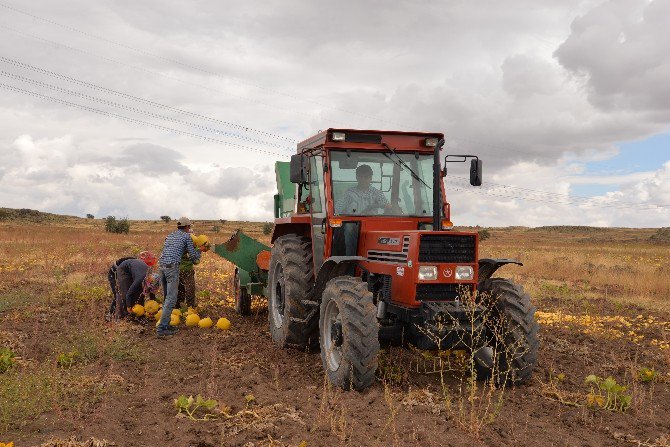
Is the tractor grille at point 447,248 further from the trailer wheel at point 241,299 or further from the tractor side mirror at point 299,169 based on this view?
the trailer wheel at point 241,299

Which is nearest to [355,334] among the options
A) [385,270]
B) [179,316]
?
[385,270]

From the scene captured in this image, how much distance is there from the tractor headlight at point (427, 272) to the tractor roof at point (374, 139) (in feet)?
5.80

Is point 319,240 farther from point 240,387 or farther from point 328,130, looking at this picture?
point 240,387

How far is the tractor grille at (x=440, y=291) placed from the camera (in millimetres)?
5820

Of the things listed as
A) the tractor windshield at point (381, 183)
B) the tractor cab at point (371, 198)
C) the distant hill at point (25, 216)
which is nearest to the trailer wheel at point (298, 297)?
the tractor cab at point (371, 198)

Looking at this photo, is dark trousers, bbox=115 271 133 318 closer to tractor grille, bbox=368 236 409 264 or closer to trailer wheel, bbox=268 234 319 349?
trailer wheel, bbox=268 234 319 349

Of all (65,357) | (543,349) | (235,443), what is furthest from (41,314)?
(543,349)

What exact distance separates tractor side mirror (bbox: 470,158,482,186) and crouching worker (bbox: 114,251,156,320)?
573cm

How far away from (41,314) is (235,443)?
22.8 ft

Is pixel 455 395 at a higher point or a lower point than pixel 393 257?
lower

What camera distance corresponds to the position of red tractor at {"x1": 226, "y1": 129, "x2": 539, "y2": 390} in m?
5.64

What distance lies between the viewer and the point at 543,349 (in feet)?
25.8

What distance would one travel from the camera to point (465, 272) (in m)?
5.97

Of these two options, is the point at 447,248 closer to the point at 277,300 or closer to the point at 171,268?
the point at 277,300
